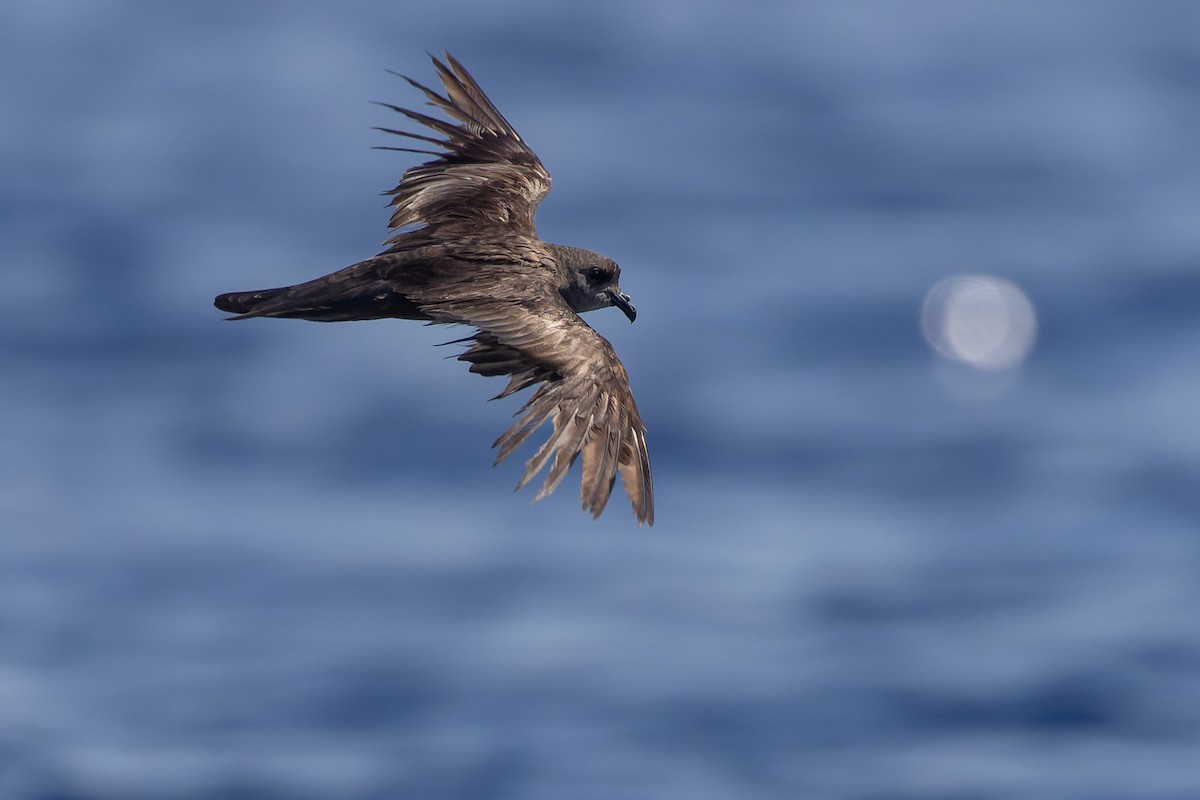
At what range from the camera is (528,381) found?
38.4 feet

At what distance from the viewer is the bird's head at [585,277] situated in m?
14.0

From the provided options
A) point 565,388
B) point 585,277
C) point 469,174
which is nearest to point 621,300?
point 585,277

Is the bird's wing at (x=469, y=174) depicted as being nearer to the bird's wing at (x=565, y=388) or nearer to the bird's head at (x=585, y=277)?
the bird's head at (x=585, y=277)

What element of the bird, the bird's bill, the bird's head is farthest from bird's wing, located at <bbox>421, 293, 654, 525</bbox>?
the bird's bill

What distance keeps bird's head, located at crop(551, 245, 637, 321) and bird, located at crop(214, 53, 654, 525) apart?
12mm

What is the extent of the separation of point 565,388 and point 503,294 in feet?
4.10

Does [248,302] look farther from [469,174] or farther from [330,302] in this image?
[469,174]

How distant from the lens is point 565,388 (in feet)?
38.3

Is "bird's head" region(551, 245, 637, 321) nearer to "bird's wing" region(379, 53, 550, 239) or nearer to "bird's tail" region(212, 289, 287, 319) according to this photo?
"bird's wing" region(379, 53, 550, 239)

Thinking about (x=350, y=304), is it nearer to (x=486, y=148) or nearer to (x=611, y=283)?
(x=611, y=283)

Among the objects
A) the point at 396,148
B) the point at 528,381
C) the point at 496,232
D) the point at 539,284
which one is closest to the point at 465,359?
the point at 528,381

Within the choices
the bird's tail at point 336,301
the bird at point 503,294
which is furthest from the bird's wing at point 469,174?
the bird's tail at point 336,301

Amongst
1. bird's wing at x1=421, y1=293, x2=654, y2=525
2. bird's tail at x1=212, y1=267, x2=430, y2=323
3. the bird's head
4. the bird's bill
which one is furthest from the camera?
the bird's bill

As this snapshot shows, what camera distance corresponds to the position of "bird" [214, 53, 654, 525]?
11.4m
